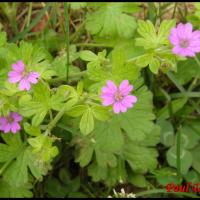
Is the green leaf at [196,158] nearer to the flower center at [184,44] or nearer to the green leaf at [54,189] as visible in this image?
the green leaf at [54,189]

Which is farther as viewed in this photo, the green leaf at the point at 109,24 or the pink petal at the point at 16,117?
the green leaf at the point at 109,24

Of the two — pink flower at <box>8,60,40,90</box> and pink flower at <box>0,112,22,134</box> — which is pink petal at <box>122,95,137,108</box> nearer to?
pink flower at <box>8,60,40,90</box>

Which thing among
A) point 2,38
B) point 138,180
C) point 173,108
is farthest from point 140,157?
point 2,38

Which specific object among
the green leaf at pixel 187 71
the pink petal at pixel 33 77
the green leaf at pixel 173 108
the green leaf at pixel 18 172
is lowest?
the green leaf at pixel 18 172

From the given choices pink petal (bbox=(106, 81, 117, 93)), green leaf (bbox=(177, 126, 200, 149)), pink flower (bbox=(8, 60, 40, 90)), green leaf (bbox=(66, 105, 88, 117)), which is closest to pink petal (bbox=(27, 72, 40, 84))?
pink flower (bbox=(8, 60, 40, 90))

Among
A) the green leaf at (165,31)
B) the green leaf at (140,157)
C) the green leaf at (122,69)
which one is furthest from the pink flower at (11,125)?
the green leaf at (165,31)

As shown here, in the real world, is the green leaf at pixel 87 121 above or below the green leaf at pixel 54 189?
above
